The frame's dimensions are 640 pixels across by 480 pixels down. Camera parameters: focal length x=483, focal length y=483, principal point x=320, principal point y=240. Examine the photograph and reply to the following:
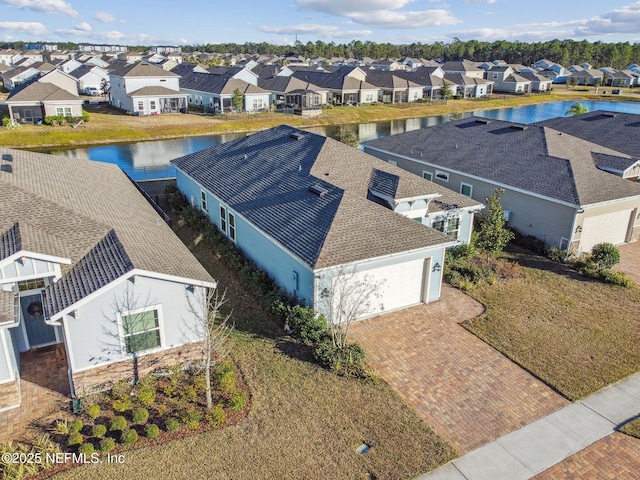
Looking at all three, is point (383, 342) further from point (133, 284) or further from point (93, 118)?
point (93, 118)

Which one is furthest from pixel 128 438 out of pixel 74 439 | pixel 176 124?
pixel 176 124

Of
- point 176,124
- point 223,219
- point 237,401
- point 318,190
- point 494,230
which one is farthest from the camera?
point 176,124

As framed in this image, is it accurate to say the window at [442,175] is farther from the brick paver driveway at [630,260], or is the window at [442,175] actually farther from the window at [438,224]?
the brick paver driveway at [630,260]

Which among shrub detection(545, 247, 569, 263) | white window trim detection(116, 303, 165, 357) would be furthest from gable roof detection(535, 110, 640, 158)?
white window trim detection(116, 303, 165, 357)

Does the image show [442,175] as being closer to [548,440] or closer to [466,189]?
[466,189]

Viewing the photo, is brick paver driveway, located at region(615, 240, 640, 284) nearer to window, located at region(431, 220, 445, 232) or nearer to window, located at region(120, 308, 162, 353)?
window, located at region(431, 220, 445, 232)

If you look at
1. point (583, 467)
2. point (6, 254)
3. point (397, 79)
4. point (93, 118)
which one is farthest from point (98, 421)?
point (397, 79)
